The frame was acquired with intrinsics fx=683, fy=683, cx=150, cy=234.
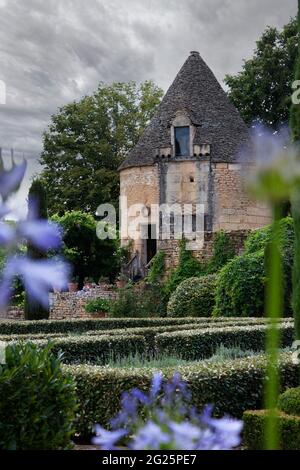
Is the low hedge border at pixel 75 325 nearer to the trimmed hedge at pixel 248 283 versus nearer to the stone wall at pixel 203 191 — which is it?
the trimmed hedge at pixel 248 283

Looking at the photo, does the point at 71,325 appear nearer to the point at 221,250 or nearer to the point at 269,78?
the point at 221,250

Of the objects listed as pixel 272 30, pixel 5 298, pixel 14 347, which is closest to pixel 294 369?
pixel 14 347

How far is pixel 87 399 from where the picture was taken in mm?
7129

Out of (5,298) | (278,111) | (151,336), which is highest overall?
(278,111)

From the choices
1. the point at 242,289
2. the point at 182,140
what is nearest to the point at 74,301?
the point at 182,140

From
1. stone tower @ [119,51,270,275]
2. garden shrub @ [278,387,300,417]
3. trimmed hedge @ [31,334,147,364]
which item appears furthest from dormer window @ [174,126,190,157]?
garden shrub @ [278,387,300,417]

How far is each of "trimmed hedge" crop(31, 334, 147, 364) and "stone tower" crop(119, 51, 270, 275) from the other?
53.8 ft

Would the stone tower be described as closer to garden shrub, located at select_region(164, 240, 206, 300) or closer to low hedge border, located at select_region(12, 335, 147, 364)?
garden shrub, located at select_region(164, 240, 206, 300)

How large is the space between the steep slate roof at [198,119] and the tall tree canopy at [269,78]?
4.60 metres

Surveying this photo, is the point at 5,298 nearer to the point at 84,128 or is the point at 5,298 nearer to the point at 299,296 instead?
the point at 299,296

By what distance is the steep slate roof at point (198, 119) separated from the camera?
29.0m

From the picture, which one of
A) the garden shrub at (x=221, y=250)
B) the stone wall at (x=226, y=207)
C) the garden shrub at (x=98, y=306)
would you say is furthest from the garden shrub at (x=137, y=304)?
the stone wall at (x=226, y=207)

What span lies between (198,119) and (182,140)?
54.1 inches

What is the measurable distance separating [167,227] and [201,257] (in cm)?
534
